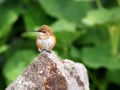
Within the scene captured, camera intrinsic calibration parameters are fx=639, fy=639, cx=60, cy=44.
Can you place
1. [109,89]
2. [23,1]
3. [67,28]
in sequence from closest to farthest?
1. [67,28]
2. [109,89]
3. [23,1]

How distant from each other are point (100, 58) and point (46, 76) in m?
3.80

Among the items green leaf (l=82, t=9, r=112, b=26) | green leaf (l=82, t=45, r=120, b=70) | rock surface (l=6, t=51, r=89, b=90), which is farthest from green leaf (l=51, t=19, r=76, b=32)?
rock surface (l=6, t=51, r=89, b=90)

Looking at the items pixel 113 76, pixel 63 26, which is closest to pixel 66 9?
pixel 63 26

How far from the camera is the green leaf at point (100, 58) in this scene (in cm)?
698

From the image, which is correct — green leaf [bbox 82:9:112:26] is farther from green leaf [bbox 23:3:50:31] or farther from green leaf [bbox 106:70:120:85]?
green leaf [bbox 23:3:50:31]

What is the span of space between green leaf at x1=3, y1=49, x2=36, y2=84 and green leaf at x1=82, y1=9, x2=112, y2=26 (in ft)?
2.40

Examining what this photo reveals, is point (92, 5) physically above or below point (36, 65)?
below

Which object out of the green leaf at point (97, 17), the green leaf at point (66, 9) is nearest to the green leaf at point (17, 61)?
the green leaf at point (66, 9)

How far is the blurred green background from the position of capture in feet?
23.0

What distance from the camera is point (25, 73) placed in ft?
11.2

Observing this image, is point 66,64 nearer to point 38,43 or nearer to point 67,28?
point 38,43

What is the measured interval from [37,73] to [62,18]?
13.5 feet

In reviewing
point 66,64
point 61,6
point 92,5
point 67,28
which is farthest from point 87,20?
point 66,64

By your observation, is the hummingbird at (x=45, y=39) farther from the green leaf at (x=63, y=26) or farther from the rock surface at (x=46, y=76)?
the green leaf at (x=63, y=26)
